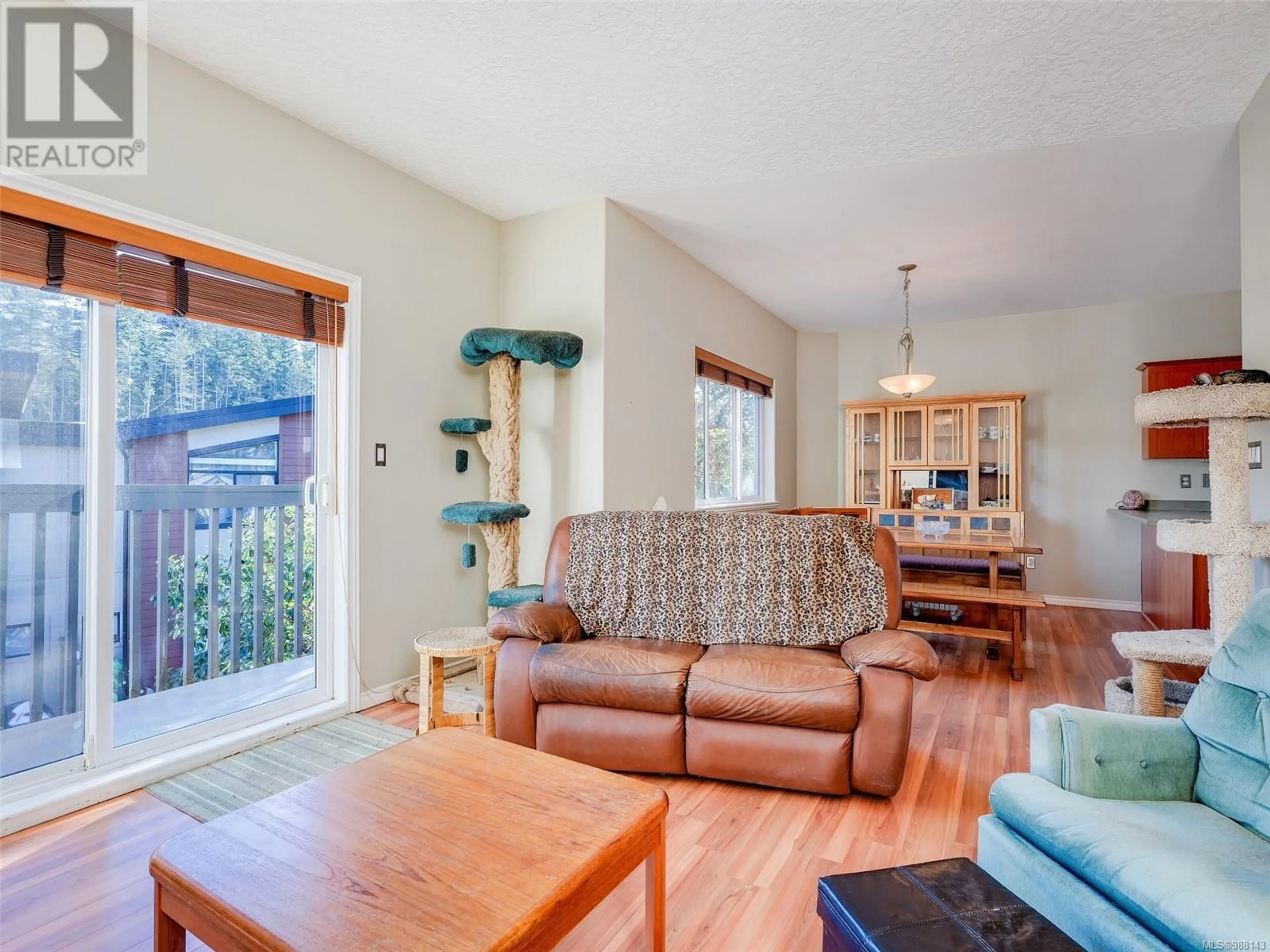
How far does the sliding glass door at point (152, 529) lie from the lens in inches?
79.9

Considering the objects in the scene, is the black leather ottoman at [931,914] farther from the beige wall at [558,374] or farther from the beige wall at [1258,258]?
the beige wall at [558,374]

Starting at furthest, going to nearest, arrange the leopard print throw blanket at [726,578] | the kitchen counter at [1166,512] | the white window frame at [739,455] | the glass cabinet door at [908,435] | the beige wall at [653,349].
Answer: the glass cabinet door at [908,435] < the white window frame at [739,455] < the kitchen counter at [1166,512] < the beige wall at [653,349] < the leopard print throw blanket at [726,578]

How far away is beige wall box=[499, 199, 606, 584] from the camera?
346 cm

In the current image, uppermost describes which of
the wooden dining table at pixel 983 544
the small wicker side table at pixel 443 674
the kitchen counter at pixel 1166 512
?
the kitchen counter at pixel 1166 512

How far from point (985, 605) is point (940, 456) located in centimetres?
233

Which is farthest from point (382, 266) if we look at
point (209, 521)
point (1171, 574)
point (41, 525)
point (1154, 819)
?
point (1171, 574)

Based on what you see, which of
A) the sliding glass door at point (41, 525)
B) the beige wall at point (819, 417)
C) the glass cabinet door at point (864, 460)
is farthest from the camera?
the beige wall at point (819, 417)

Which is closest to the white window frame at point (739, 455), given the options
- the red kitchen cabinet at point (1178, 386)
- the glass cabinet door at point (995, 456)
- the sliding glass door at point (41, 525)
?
the glass cabinet door at point (995, 456)

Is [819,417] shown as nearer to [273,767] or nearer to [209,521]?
[209,521]

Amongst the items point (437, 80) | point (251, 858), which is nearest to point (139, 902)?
point (251, 858)

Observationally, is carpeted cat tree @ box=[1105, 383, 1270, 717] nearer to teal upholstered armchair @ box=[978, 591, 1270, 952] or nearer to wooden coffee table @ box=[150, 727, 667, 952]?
teal upholstered armchair @ box=[978, 591, 1270, 952]

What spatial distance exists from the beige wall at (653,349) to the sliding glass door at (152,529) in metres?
1.54

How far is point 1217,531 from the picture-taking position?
223 centimetres

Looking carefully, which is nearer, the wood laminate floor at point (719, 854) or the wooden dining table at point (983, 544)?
the wood laminate floor at point (719, 854)
